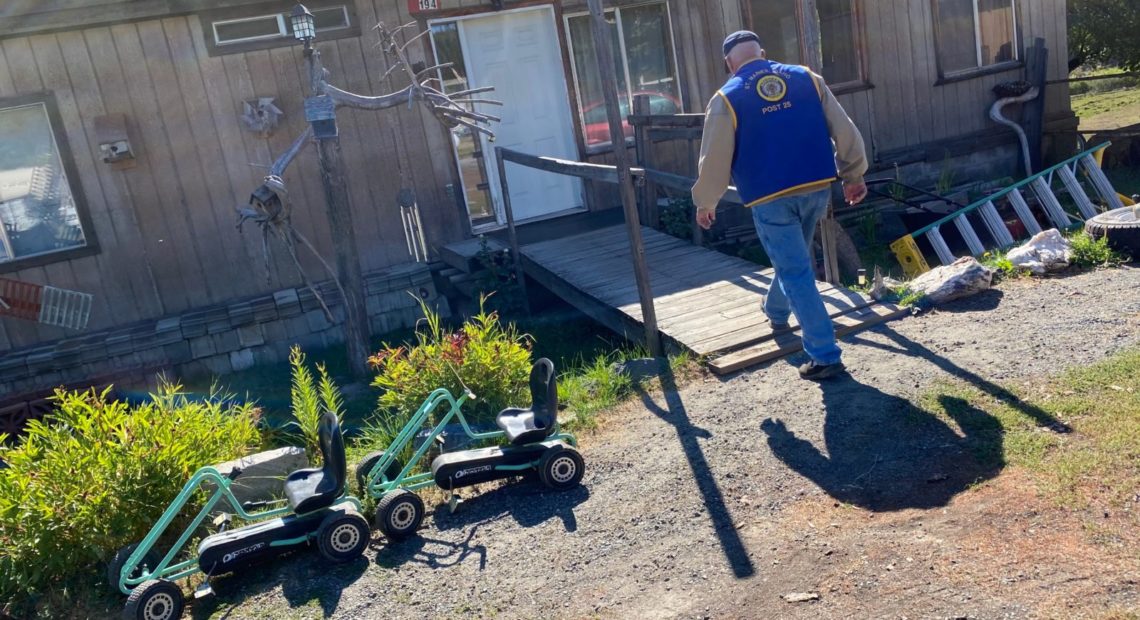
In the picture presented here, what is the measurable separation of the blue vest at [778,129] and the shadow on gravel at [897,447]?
1.24 m

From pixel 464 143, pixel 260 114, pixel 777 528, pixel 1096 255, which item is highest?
pixel 260 114

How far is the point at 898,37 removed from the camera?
11453mm

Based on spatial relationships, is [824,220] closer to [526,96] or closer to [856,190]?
[856,190]

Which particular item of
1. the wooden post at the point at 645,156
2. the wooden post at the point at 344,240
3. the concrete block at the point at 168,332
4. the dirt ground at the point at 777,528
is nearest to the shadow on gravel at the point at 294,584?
the dirt ground at the point at 777,528

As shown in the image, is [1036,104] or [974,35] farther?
[1036,104]

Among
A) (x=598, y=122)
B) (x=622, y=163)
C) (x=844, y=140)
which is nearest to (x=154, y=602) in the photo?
(x=622, y=163)

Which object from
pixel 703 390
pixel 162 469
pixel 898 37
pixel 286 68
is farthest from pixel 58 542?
pixel 898 37

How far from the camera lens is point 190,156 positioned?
30.1 feet

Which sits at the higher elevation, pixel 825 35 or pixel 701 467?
pixel 825 35

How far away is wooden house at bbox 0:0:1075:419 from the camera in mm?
8852

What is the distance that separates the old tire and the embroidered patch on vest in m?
3.47

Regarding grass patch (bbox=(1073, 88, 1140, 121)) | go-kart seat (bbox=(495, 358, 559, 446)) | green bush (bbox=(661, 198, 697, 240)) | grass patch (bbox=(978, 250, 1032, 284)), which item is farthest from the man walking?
grass patch (bbox=(1073, 88, 1140, 121))

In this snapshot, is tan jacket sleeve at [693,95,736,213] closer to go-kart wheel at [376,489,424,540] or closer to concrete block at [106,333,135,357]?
go-kart wheel at [376,489,424,540]

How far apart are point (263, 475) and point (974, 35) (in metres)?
10.5
